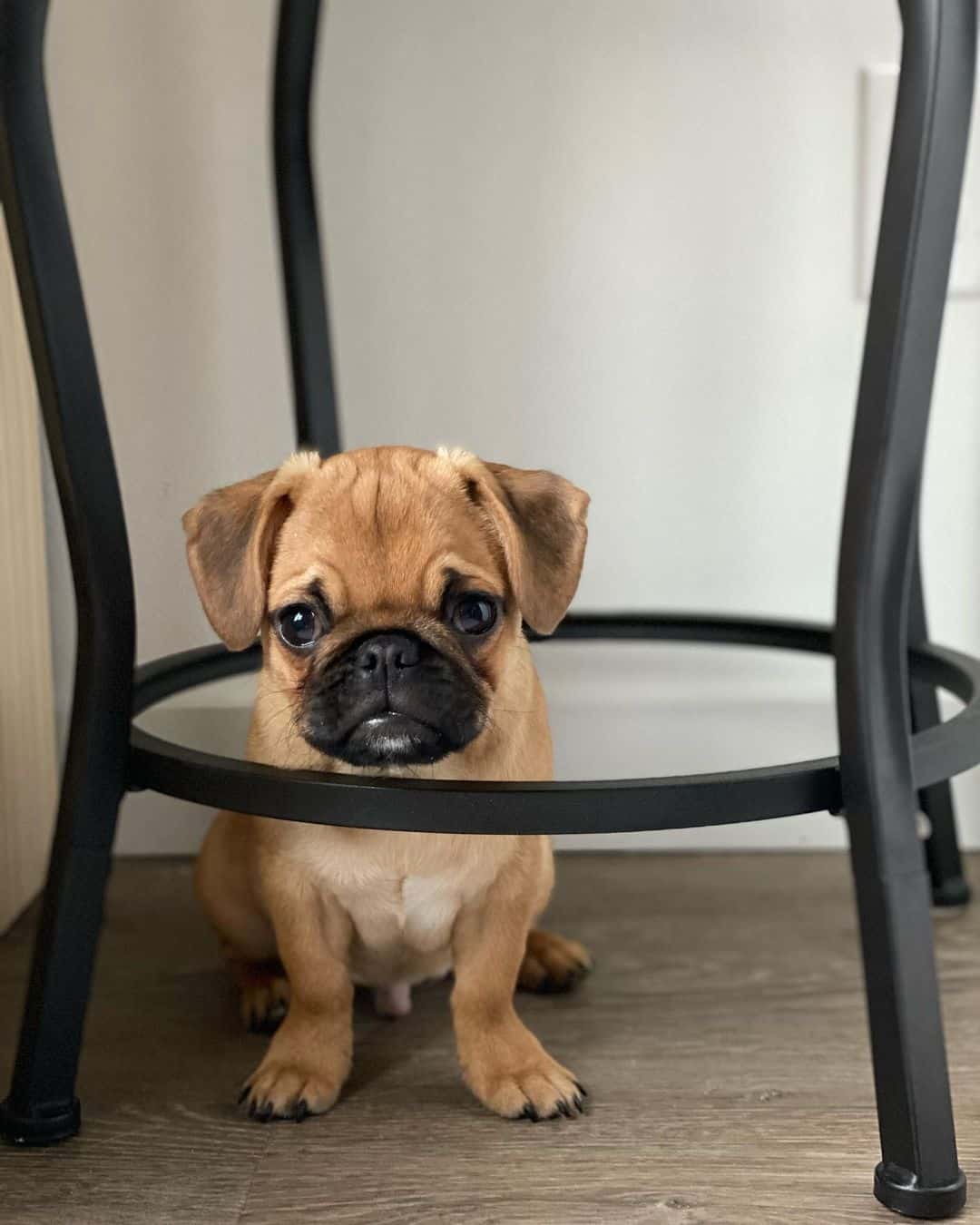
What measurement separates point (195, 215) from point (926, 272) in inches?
38.9

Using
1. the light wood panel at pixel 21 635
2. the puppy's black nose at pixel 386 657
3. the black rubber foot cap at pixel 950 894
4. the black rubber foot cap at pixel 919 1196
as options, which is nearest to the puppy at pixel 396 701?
the puppy's black nose at pixel 386 657

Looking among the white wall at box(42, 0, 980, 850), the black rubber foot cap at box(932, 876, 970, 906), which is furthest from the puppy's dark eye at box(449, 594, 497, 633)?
the black rubber foot cap at box(932, 876, 970, 906)

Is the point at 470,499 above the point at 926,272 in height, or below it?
below

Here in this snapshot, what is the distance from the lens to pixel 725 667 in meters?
1.79

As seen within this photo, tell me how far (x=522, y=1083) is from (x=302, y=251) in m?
0.84

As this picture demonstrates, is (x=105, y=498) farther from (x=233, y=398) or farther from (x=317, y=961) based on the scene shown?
(x=233, y=398)

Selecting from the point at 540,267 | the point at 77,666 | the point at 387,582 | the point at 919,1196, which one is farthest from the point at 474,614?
the point at 540,267

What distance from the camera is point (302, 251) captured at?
1500mm

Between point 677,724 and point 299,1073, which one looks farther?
point 677,724

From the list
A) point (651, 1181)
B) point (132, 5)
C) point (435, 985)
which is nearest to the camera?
point (651, 1181)

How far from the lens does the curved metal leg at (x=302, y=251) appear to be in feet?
4.89

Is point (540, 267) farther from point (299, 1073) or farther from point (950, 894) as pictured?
point (299, 1073)

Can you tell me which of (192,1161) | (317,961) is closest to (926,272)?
(317,961)

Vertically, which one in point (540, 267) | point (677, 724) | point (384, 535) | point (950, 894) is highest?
point (540, 267)
